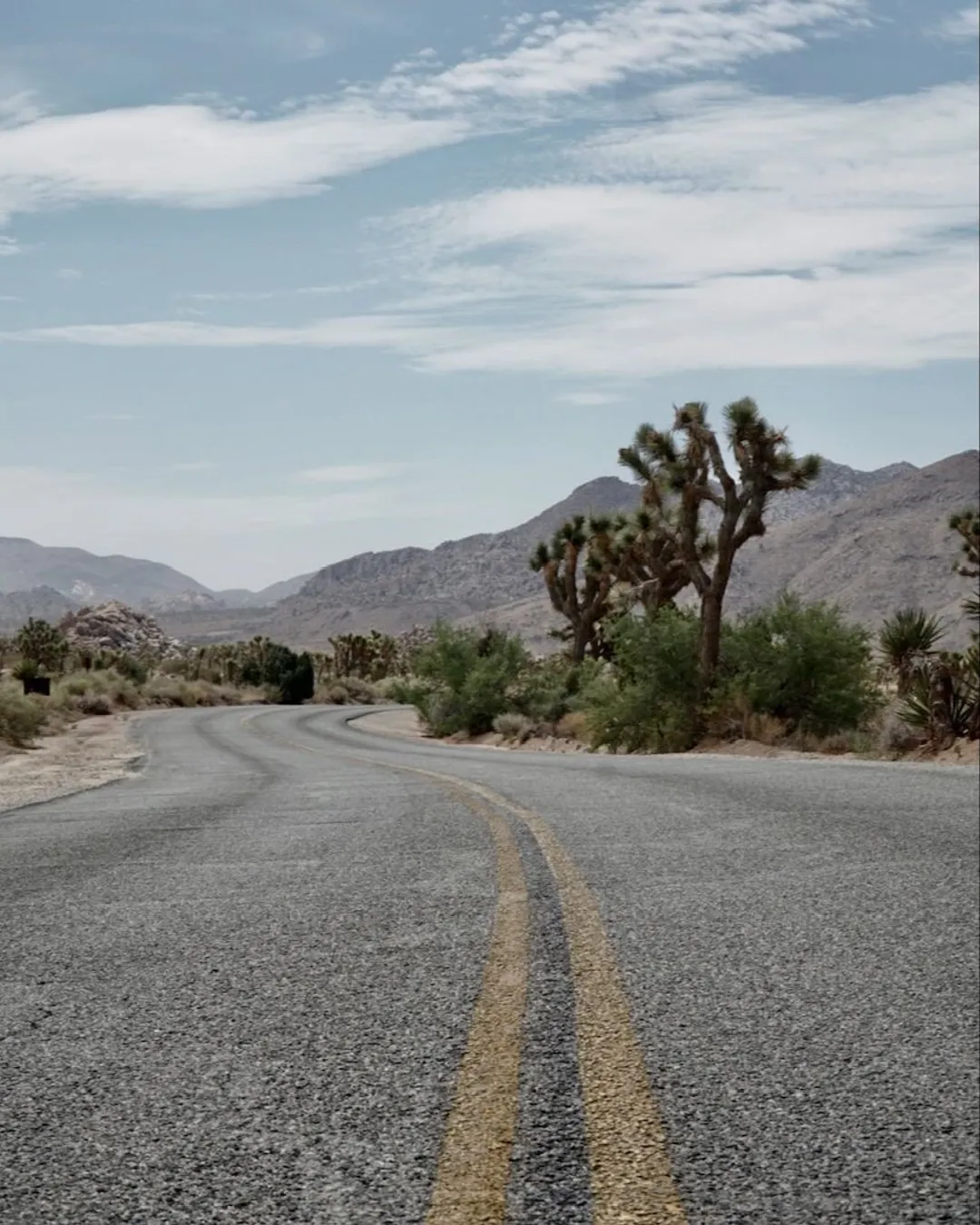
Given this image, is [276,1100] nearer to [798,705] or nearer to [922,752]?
[922,752]

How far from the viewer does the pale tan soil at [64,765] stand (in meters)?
16.8

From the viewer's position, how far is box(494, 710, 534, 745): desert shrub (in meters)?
42.2

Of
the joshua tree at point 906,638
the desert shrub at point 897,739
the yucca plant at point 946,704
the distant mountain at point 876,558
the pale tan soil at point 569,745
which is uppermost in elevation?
the distant mountain at point 876,558

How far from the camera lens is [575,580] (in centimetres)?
4922

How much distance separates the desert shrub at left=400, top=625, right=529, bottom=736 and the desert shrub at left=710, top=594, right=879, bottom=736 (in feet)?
58.3

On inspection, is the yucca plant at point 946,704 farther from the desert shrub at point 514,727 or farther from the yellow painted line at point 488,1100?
the desert shrub at point 514,727

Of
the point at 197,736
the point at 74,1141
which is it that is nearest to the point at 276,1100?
the point at 74,1141

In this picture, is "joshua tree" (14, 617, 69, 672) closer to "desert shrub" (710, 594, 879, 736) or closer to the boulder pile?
"desert shrub" (710, 594, 879, 736)

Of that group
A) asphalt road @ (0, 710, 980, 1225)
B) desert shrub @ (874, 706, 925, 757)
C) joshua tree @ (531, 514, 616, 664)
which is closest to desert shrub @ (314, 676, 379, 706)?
joshua tree @ (531, 514, 616, 664)

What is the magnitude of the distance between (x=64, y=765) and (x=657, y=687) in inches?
503

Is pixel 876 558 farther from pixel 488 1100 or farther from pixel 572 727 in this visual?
pixel 488 1100

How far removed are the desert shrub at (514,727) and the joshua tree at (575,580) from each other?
5755 millimetres

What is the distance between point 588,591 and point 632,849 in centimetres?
4214

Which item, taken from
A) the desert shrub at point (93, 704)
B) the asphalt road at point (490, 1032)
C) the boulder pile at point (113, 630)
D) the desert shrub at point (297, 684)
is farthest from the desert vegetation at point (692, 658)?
the boulder pile at point (113, 630)
